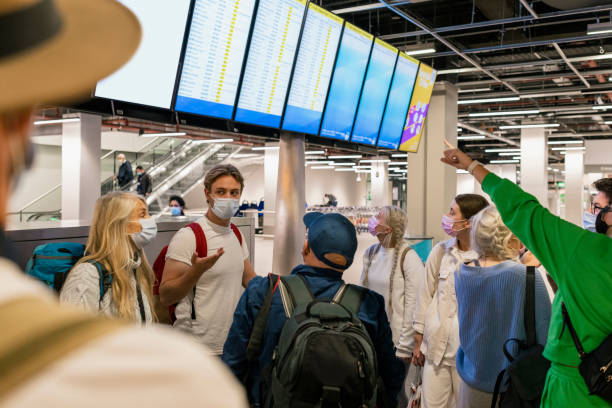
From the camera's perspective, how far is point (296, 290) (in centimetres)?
236

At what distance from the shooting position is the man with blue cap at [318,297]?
234cm

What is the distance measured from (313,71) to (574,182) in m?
28.1

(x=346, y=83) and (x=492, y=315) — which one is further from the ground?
(x=346, y=83)

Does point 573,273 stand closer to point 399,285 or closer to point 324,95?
point 399,285

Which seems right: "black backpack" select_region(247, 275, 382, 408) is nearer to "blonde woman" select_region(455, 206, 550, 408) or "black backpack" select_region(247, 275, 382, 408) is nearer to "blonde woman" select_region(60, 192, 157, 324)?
"blonde woman" select_region(60, 192, 157, 324)

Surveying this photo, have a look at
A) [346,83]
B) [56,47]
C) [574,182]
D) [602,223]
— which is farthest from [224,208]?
[574,182]

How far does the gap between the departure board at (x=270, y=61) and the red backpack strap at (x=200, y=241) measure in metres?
1.94

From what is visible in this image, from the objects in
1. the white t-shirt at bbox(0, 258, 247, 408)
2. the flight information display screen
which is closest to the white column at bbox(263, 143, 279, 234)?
the flight information display screen

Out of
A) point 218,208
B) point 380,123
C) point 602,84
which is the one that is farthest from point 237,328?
point 602,84

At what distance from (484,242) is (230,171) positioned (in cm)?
183

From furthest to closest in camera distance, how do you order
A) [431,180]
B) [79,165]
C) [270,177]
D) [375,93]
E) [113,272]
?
[270,177], [79,165], [431,180], [375,93], [113,272]

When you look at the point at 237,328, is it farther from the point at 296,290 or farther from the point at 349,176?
the point at 349,176

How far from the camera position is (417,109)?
8359 mm

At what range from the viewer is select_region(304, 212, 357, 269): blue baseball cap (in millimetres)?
2443
